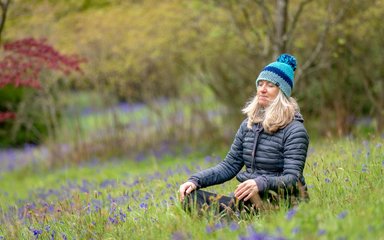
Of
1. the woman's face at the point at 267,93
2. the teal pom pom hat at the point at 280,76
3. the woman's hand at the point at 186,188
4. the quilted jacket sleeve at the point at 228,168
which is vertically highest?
the teal pom pom hat at the point at 280,76

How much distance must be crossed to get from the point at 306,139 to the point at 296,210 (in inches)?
39.0

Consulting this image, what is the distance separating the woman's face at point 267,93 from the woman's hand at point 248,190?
754 mm

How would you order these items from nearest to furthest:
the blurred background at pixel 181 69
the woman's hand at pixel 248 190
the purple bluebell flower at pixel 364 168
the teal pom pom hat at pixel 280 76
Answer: the woman's hand at pixel 248 190 → the teal pom pom hat at pixel 280 76 → the purple bluebell flower at pixel 364 168 → the blurred background at pixel 181 69

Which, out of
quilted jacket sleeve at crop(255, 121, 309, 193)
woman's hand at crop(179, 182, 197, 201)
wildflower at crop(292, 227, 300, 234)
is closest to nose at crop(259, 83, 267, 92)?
quilted jacket sleeve at crop(255, 121, 309, 193)

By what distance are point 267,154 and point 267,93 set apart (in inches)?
19.9

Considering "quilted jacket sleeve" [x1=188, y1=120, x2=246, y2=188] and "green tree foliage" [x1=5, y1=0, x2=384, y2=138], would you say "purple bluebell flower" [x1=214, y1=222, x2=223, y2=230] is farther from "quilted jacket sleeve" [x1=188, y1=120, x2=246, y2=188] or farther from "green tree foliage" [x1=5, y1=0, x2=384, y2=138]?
"green tree foliage" [x1=5, y1=0, x2=384, y2=138]

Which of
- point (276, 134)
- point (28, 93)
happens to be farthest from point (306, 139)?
point (28, 93)

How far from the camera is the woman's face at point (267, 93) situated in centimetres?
479

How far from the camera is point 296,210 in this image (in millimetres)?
3660

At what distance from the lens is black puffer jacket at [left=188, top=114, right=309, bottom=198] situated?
14.4 feet

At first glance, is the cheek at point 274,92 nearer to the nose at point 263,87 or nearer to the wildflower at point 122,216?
the nose at point 263,87

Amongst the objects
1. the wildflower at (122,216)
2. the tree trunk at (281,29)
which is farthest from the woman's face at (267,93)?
the tree trunk at (281,29)

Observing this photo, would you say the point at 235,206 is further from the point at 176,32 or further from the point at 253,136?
the point at 176,32

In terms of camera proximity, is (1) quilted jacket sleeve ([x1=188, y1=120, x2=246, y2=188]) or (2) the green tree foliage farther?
(2) the green tree foliage
